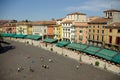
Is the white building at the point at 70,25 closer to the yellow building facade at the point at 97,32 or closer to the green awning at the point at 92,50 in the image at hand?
the yellow building facade at the point at 97,32

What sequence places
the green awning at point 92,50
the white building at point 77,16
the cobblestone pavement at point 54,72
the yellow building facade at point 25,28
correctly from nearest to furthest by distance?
the cobblestone pavement at point 54,72, the green awning at point 92,50, the white building at point 77,16, the yellow building facade at point 25,28

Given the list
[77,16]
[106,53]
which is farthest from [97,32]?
[77,16]

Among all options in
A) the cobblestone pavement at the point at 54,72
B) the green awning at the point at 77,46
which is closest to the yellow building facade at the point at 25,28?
the green awning at the point at 77,46

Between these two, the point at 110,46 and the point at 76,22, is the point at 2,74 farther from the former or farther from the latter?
the point at 76,22

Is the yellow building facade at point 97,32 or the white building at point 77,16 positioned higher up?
the white building at point 77,16

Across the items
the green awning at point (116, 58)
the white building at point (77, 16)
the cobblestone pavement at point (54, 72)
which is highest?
the white building at point (77, 16)

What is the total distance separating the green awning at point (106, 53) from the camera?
1633 inches

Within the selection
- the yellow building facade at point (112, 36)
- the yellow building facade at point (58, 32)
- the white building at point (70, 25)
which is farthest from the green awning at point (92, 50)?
the yellow building facade at point (58, 32)

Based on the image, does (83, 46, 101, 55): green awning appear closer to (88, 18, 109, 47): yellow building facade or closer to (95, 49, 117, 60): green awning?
(95, 49, 117, 60): green awning

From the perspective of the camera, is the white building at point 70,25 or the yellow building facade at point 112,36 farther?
the white building at point 70,25

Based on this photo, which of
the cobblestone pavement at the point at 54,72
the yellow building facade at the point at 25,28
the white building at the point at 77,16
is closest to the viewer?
the cobblestone pavement at the point at 54,72

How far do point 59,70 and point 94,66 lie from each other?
303 inches

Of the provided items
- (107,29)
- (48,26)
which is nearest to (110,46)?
(107,29)

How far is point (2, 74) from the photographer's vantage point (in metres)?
32.9
